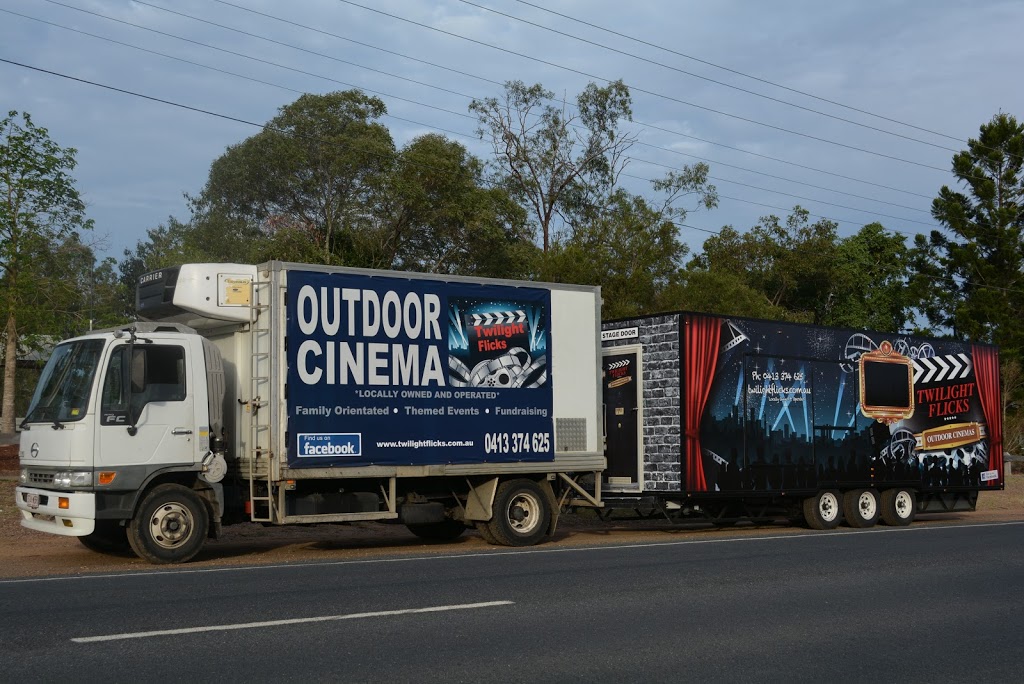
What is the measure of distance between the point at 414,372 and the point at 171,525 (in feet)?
11.1

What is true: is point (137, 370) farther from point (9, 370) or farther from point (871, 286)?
point (871, 286)

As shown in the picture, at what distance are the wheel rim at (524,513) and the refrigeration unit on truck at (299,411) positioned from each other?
0.08ft

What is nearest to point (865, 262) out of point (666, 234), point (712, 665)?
point (666, 234)

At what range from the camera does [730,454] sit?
55.2 ft

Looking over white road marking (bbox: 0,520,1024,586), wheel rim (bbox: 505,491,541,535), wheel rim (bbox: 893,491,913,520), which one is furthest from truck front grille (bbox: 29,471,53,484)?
wheel rim (bbox: 893,491,913,520)

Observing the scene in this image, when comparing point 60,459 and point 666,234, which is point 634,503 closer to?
point 60,459

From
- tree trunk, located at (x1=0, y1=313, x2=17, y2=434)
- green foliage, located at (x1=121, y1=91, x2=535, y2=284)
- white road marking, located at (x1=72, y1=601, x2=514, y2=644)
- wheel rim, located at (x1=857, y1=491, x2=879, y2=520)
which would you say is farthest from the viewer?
green foliage, located at (x1=121, y1=91, x2=535, y2=284)

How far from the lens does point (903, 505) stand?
19906 mm

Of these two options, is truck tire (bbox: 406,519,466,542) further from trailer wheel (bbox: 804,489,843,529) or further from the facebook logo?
trailer wheel (bbox: 804,489,843,529)

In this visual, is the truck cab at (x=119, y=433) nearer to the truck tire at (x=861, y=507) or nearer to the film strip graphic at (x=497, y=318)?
the film strip graphic at (x=497, y=318)

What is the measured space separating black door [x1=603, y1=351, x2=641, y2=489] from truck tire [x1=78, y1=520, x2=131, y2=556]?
7.05 meters

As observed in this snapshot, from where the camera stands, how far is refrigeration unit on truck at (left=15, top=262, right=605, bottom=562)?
40.5 ft

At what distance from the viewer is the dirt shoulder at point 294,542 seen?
13.0m

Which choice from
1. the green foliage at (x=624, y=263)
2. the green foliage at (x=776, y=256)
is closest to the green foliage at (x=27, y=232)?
the green foliage at (x=624, y=263)
